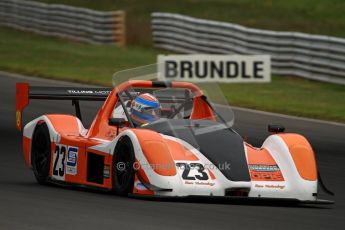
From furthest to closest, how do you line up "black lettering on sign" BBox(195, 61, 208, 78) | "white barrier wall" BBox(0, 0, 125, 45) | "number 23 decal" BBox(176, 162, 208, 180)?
"white barrier wall" BBox(0, 0, 125, 45), "black lettering on sign" BBox(195, 61, 208, 78), "number 23 decal" BBox(176, 162, 208, 180)

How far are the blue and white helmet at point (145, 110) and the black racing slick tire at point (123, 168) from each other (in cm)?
63

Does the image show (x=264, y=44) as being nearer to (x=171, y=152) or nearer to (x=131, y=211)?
(x=171, y=152)

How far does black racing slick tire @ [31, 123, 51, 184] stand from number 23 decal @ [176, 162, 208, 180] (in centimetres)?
222

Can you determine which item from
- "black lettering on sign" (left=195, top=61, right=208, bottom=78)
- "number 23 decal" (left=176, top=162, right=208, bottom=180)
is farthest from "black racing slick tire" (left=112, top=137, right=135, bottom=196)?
"black lettering on sign" (left=195, top=61, right=208, bottom=78)

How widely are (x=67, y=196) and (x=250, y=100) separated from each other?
11.1m

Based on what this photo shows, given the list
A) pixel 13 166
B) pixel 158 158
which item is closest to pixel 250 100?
pixel 13 166

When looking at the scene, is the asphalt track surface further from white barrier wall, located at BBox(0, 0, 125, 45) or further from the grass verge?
white barrier wall, located at BBox(0, 0, 125, 45)

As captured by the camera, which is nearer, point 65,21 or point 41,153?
point 41,153

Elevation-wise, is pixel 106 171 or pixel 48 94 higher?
pixel 48 94

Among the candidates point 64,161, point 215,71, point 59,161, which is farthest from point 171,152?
point 59,161

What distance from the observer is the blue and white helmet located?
11797 mm

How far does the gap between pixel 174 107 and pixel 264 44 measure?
46.9 feet

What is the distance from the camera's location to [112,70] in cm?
2689

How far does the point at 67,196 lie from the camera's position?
36.7 ft
